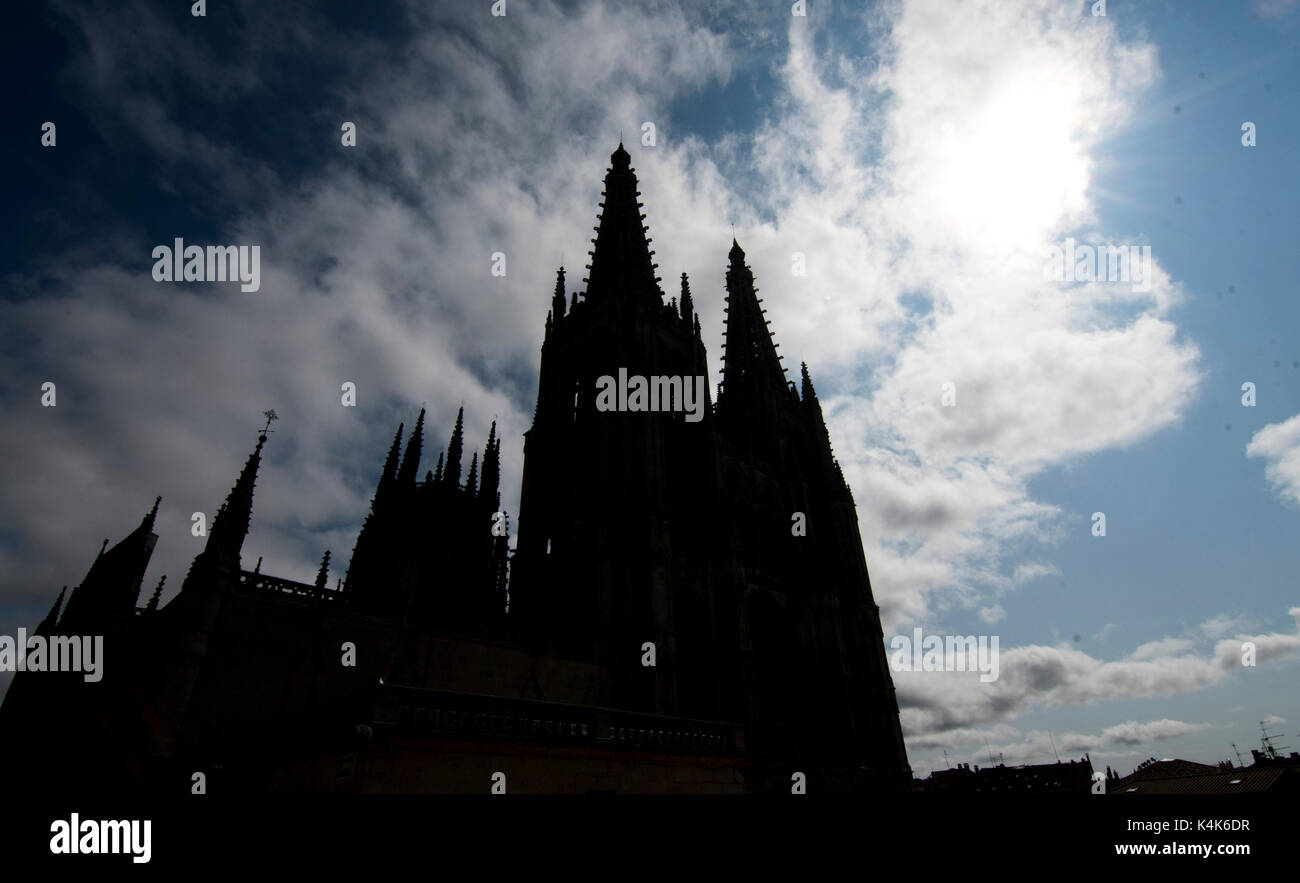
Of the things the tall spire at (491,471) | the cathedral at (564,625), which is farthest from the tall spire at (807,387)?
the tall spire at (491,471)

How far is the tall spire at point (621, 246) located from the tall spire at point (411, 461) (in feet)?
39.9

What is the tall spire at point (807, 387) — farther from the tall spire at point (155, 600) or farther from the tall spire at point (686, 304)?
the tall spire at point (155, 600)

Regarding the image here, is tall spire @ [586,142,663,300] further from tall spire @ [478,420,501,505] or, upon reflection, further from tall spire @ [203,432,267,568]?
tall spire @ [203,432,267,568]

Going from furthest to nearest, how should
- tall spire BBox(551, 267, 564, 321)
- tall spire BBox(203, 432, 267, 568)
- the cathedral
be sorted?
tall spire BBox(551, 267, 564, 321)
tall spire BBox(203, 432, 267, 568)
the cathedral

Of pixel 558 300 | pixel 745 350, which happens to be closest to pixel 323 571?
pixel 558 300

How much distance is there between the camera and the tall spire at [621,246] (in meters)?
31.5

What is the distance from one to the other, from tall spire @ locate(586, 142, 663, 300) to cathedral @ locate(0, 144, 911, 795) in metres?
0.19

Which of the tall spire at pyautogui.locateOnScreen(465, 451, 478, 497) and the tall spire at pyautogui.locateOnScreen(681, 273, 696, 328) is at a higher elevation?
the tall spire at pyautogui.locateOnScreen(681, 273, 696, 328)

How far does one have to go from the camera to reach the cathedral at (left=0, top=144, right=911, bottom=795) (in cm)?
956

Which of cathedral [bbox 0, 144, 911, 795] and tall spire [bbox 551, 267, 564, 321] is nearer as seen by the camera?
cathedral [bbox 0, 144, 911, 795]

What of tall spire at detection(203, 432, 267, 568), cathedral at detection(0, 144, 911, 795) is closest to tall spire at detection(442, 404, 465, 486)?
cathedral at detection(0, 144, 911, 795)
